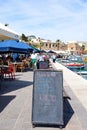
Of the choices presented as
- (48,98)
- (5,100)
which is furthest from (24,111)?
(48,98)

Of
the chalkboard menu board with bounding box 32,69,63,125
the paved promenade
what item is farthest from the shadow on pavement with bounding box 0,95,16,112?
the chalkboard menu board with bounding box 32,69,63,125

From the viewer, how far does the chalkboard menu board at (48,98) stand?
6.14 meters

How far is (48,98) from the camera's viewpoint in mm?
6188

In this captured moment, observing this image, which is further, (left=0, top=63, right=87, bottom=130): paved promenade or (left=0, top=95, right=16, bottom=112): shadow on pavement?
(left=0, top=95, right=16, bottom=112): shadow on pavement

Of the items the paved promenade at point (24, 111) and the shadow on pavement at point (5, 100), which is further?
the shadow on pavement at point (5, 100)

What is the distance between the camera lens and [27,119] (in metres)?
6.86

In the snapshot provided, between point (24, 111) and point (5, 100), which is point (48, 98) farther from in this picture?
point (5, 100)

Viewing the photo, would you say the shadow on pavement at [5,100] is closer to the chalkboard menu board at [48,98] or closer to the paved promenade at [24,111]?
the paved promenade at [24,111]

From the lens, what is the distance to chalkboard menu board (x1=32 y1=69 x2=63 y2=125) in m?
6.14

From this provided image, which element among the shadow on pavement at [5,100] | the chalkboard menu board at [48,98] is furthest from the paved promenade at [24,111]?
the chalkboard menu board at [48,98]

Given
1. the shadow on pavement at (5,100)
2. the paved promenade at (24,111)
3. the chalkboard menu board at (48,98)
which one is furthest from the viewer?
the shadow on pavement at (5,100)

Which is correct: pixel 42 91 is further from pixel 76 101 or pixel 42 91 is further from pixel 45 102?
pixel 76 101

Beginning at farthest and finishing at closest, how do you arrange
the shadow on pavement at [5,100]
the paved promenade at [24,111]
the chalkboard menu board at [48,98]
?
the shadow on pavement at [5,100] < the paved promenade at [24,111] < the chalkboard menu board at [48,98]

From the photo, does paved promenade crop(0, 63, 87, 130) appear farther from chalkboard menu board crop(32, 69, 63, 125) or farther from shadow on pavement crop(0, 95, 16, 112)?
chalkboard menu board crop(32, 69, 63, 125)
